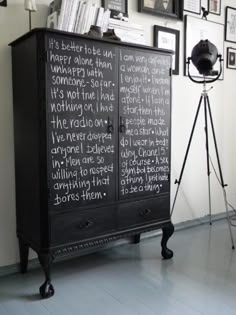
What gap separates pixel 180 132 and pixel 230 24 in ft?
4.17

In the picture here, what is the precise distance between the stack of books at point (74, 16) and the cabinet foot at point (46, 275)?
1447 mm

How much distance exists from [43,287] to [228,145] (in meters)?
2.44

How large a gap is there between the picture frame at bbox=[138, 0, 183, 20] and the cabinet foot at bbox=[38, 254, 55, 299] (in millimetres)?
2081

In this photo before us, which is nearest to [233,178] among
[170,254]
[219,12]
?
[170,254]

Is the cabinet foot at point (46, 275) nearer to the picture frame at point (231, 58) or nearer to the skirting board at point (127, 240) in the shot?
the skirting board at point (127, 240)

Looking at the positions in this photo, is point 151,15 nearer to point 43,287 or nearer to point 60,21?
point 60,21

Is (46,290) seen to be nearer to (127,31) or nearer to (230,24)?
(127,31)

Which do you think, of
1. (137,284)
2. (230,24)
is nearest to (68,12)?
(137,284)

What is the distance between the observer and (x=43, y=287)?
208cm

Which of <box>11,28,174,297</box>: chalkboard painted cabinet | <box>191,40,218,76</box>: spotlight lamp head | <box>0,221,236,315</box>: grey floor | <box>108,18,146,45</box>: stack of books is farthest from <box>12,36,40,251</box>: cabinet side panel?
<box>191,40,218,76</box>: spotlight lamp head

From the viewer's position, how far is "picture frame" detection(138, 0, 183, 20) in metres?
2.83

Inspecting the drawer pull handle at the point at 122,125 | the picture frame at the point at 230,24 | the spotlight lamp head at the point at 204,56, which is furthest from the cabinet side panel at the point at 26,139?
the picture frame at the point at 230,24

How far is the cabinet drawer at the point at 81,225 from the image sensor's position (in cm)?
207

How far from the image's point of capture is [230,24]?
135 inches
